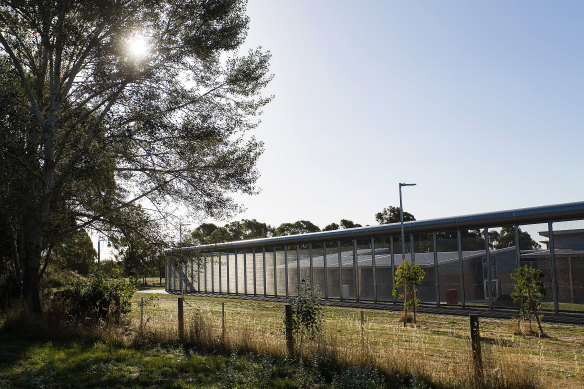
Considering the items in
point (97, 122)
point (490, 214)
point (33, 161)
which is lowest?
point (490, 214)

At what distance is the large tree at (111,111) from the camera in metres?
12.8

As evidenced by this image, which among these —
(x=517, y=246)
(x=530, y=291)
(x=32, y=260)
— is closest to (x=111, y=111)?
(x=32, y=260)

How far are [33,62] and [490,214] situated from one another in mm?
17001

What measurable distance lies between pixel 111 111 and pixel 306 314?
851cm

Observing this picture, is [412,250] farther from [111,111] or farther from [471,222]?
[111,111]

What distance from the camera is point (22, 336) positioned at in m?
12.0

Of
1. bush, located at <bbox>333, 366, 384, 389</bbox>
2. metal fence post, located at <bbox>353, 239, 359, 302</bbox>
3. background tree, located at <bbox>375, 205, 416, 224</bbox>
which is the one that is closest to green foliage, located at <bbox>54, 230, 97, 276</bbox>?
bush, located at <bbox>333, 366, 384, 389</bbox>

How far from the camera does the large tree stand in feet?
41.9

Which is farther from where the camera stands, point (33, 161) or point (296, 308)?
point (33, 161)

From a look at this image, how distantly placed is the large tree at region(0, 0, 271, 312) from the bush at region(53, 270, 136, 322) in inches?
45.5

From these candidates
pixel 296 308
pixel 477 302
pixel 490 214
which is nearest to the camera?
pixel 296 308

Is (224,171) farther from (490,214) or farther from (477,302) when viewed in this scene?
(477,302)

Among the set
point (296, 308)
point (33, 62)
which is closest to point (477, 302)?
point (296, 308)

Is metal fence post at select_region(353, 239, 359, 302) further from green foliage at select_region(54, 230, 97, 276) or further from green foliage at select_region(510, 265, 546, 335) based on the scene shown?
green foliage at select_region(54, 230, 97, 276)
